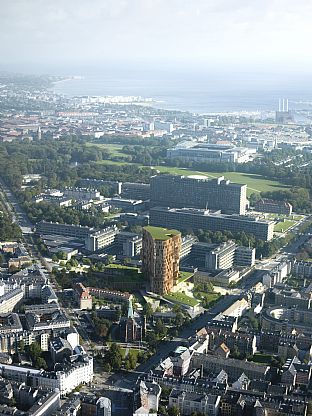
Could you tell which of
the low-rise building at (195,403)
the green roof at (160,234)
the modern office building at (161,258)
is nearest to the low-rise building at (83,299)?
the modern office building at (161,258)

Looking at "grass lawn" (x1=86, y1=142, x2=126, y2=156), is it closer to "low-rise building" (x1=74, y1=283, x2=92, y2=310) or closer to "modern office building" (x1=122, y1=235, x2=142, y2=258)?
"modern office building" (x1=122, y1=235, x2=142, y2=258)

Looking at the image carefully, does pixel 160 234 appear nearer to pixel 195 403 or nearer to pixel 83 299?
pixel 83 299

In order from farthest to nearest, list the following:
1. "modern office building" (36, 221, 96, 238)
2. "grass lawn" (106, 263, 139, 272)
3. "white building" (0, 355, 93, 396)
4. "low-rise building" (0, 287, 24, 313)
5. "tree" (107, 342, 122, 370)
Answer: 1. "modern office building" (36, 221, 96, 238)
2. "grass lawn" (106, 263, 139, 272)
3. "low-rise building" (0, 287, 24, 313)
4. "tree" (107, 342, 122, 370)
5. "white building" (0, 355, 93, 396)

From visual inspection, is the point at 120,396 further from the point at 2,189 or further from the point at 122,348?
the point at 2,189

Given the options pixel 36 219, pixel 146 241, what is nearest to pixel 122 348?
pixel 146 241

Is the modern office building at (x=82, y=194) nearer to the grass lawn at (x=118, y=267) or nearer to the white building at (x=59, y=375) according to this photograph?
the grass lawn at (x=118, y=267)

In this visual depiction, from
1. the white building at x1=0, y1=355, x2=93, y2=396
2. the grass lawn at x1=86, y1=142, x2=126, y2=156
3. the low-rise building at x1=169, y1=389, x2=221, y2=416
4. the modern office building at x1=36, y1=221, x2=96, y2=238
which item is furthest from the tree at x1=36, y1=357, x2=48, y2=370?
the grass lawn at x1=86, y1=142, x2=126, y2=156
